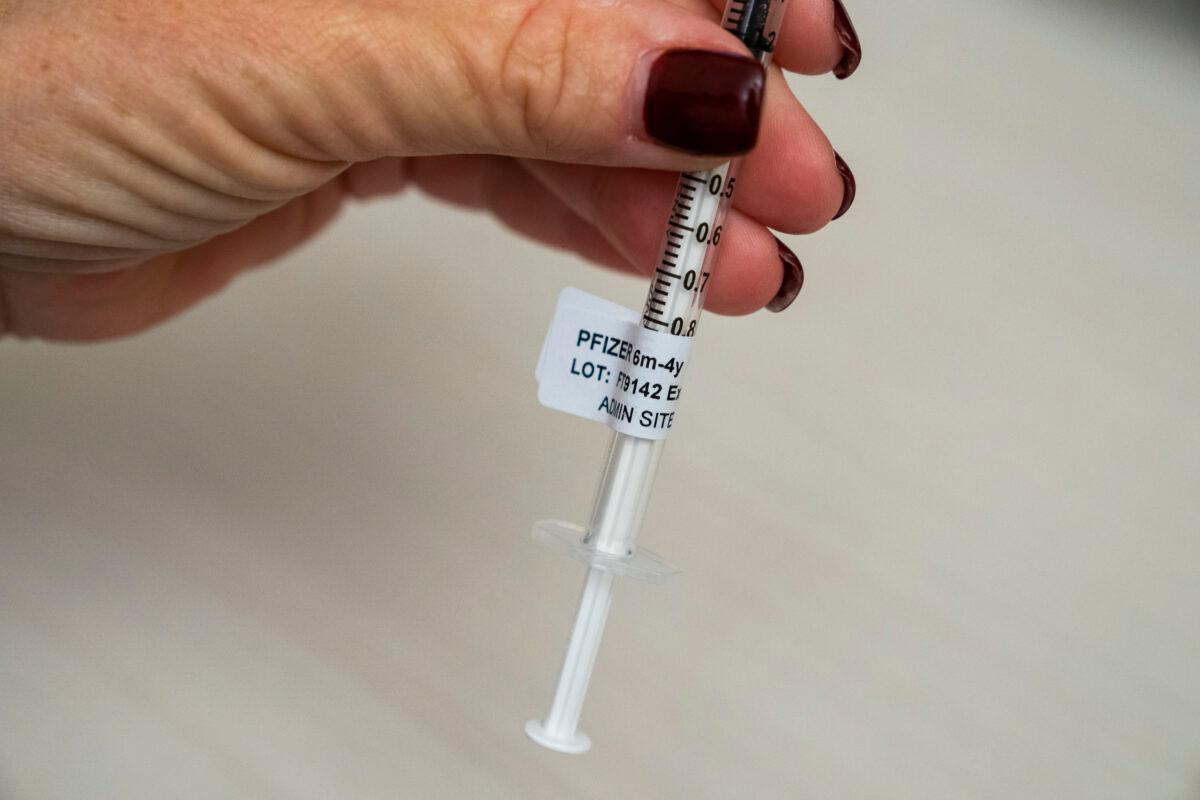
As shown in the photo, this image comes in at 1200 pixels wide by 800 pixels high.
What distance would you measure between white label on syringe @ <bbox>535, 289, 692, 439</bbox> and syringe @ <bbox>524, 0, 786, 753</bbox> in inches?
0.4

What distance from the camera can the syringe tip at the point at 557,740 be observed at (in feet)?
1.87

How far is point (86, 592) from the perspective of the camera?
762 millimetres

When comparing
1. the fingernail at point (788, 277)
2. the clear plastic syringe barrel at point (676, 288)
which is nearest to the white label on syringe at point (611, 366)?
the clear plastic syringe barrel at point (676, 288)

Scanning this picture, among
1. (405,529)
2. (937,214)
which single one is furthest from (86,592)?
(937,214)

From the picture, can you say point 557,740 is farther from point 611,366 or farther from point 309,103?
point 309,103

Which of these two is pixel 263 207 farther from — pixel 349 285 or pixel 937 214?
pixel 937 214

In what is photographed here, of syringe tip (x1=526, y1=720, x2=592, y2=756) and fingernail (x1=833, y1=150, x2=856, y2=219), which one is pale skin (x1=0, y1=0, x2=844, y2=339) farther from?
syringe tip (x1=526, y1=720, x2=592, y2=756)

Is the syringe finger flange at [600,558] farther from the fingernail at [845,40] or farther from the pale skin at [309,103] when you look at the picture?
the fingernail at [845,40]

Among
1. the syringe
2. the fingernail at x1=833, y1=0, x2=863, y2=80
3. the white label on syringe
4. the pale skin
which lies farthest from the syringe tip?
the fingernail at x1=833, y1=0, x2=863, y2=80

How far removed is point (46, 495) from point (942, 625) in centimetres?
59

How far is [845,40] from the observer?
684 mm

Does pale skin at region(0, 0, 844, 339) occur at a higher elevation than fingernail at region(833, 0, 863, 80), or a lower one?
lower

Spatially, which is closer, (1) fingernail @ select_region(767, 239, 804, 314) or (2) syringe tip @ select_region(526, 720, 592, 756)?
(2) syringe tip @ select_region(526, 720, 592, 756)

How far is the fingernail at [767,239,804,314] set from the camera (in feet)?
2.38
